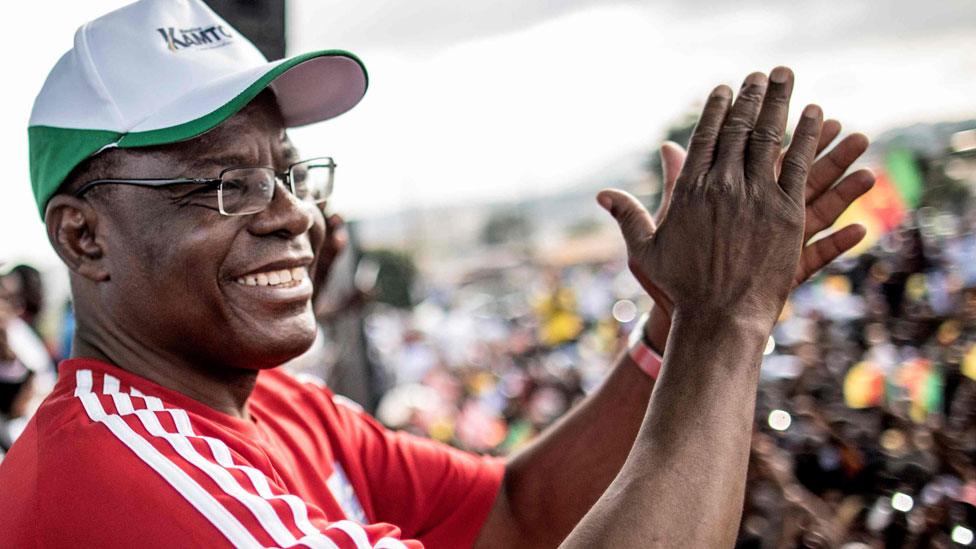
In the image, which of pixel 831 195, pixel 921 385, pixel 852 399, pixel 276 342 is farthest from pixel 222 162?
pixel 852 399

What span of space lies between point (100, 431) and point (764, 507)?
7.14ft

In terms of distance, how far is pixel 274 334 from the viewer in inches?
66.2

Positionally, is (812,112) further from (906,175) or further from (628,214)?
(906,175)

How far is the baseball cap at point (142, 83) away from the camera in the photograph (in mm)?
1613

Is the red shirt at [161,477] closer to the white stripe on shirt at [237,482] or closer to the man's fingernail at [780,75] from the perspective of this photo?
the white stripe on shirt at [237,482]

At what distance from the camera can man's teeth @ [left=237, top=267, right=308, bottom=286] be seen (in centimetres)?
167

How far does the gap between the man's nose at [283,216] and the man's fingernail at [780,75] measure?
846 mm

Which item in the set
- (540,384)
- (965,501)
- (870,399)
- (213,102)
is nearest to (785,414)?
(870,399)

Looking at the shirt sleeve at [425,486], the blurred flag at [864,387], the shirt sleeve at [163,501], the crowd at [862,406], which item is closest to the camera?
the shirt sleeve at [163,501]

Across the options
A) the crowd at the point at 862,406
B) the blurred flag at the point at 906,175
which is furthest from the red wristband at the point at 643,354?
the blurred flag at the point at 906,175

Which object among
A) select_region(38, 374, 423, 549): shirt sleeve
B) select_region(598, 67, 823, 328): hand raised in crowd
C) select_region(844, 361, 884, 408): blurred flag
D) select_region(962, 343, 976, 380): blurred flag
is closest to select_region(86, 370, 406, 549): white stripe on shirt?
select_region(38, 374, 423, 549): shirt sleeve

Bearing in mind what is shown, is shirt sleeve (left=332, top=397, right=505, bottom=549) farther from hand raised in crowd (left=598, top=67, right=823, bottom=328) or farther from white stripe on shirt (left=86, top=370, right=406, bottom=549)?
hand raised in crowd (left=598, top=67, right=823, bottom=328)

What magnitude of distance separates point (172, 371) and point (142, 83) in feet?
1.66

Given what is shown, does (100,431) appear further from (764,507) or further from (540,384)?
(540,384)
